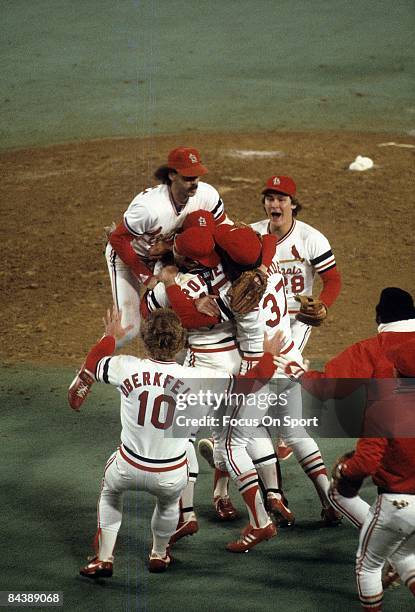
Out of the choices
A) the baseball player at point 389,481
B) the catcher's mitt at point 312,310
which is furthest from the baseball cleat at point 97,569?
the catcher's mitt at point 312,310

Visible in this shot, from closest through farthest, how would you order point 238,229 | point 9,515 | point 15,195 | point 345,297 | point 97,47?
point 238,229, point 9,515, point 345,297, point 15,195, point 97,47

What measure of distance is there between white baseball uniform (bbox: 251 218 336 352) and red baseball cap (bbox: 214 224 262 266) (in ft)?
3.89

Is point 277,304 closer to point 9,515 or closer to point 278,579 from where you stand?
point 278,579

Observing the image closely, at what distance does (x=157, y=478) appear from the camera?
14.9ft

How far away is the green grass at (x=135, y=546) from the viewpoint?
4559 mm

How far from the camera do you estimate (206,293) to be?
5.11 m

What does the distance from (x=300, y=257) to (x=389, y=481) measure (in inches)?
90.8

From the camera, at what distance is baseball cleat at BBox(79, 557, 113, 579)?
15.4 feet

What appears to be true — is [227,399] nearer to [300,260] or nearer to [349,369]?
[349,369]

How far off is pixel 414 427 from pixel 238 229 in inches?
56.9

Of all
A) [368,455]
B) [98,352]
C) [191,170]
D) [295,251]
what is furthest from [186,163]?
[368,455]

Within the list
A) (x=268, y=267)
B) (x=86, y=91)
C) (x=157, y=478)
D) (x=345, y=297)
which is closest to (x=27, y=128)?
(x=86, y=91)

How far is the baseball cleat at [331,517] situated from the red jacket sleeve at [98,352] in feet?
4.71

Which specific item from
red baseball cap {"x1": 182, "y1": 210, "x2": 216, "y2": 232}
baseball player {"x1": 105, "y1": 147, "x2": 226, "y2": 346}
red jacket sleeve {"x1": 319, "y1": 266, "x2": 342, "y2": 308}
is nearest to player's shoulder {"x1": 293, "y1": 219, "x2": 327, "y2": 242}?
red jacket sleeve {"x1": 319, "y1": 266, "x2": 342, "y2": 308}
